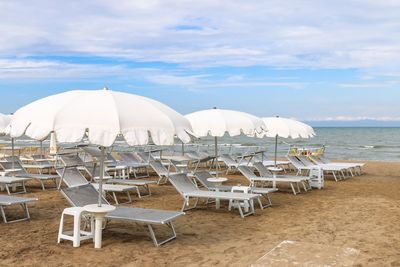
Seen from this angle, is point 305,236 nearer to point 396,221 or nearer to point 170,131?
point 396,221

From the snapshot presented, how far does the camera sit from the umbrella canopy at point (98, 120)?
4.60m

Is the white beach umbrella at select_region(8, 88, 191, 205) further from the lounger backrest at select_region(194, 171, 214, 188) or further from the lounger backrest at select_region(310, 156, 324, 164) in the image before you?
the lounger backrest at select_region(310, 156, 324, 164)

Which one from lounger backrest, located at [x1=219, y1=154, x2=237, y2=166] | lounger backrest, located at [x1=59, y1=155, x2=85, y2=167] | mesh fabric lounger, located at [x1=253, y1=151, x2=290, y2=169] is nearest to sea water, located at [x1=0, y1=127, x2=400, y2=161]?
mesh fabric lounger, located at [x1=253, y1=151, x2=290, y2=169]

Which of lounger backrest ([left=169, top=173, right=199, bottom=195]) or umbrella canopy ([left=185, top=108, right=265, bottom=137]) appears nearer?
lounger backrest ([left=169, top=173, right=199, bottom=195])

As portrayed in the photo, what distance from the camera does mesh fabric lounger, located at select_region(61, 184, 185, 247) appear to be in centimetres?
556

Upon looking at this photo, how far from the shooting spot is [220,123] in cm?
845

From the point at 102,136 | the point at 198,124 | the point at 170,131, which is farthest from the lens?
the point at 198,124

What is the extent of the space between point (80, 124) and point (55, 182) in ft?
25.7

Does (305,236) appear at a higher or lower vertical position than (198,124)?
lower

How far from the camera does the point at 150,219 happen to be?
5531 mm

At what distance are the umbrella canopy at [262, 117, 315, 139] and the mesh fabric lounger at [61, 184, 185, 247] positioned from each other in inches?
241

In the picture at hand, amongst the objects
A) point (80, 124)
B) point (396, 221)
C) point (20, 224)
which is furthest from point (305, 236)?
point (20, 224)

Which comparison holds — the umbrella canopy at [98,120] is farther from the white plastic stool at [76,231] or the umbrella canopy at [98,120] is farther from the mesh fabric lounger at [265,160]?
the mesh fabric lounger at [265,160]

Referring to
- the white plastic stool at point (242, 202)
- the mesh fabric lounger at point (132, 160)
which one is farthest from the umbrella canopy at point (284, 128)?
the mesh fabric lounger at point (132, 160)
